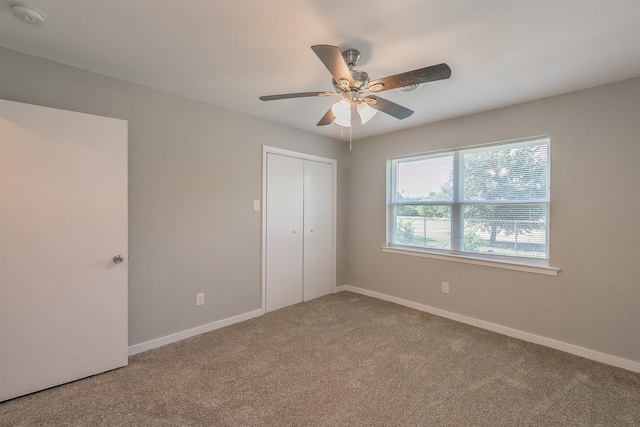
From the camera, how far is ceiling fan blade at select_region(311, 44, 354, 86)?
137 centimetres

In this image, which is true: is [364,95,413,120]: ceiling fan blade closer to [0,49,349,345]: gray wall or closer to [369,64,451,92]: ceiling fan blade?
[369,64,451,92]: ceiling fan blade

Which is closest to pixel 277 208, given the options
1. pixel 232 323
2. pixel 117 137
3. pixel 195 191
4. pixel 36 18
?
pixel 195 191

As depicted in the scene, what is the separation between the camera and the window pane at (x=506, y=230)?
2.75 meters

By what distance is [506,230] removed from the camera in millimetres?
2945

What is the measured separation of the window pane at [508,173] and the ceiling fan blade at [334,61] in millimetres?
2101

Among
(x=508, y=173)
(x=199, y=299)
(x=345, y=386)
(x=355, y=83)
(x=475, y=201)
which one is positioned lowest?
(x=345, y=386)

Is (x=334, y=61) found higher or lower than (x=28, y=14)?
lower

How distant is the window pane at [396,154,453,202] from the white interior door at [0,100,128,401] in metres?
3.15

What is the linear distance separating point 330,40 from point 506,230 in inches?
101

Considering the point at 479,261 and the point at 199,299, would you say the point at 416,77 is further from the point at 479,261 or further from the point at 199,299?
the point at 199,299

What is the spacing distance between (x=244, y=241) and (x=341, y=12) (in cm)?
242

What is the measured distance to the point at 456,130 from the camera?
10.6ft

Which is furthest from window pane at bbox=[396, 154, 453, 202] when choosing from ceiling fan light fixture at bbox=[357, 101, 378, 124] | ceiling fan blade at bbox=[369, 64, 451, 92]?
ceiling fan blade at bbox=[369, 64, 451, 92]

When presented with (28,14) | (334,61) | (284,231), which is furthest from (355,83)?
(284,231)
